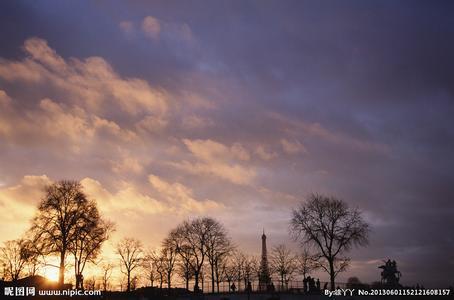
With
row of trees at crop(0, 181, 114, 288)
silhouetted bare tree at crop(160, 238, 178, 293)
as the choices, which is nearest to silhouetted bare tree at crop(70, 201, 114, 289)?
row of trees at crop(0, 181, 114, 288)

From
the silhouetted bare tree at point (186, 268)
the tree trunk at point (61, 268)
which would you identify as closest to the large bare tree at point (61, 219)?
the tree trunk at point (61, 268)

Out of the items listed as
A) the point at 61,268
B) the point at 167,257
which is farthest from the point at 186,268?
the point at 61,268

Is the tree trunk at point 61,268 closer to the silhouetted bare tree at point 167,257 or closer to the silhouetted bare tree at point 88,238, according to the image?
the silhouetted bare tree at point 88,238

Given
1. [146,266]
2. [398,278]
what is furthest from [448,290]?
[146,266]

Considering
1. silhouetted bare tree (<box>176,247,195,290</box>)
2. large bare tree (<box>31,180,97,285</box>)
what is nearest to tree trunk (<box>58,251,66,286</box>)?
large bare tree (<box>31,180,97,285</box>)

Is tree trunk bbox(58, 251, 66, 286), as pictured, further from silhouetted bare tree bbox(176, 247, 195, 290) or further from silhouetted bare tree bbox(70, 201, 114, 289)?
silhouetted bare tree bbox(176, 247, 195, 290)

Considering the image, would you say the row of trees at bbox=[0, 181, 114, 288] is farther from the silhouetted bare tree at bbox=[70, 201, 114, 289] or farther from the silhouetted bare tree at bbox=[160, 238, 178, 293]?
the silhouetted bare tree at bbox=[160, 238, 178, 293]

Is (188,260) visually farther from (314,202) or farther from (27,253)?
(27,253)

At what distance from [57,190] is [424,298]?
45164mm

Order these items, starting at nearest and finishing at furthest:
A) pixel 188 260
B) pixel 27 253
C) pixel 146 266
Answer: pixel 27 253, pixel 188 260, pixel 146 266

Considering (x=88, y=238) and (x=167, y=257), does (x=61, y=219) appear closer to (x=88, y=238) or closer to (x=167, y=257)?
(x=88, y=238)

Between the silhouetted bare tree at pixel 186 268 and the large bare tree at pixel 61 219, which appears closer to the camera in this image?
the large bare tree at pixel 61 219

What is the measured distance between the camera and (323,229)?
62.3 meters

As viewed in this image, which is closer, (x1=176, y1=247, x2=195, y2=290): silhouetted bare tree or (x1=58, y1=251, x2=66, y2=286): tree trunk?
(x1=58, y1=251, x2=66, y2=286): tree trunk
